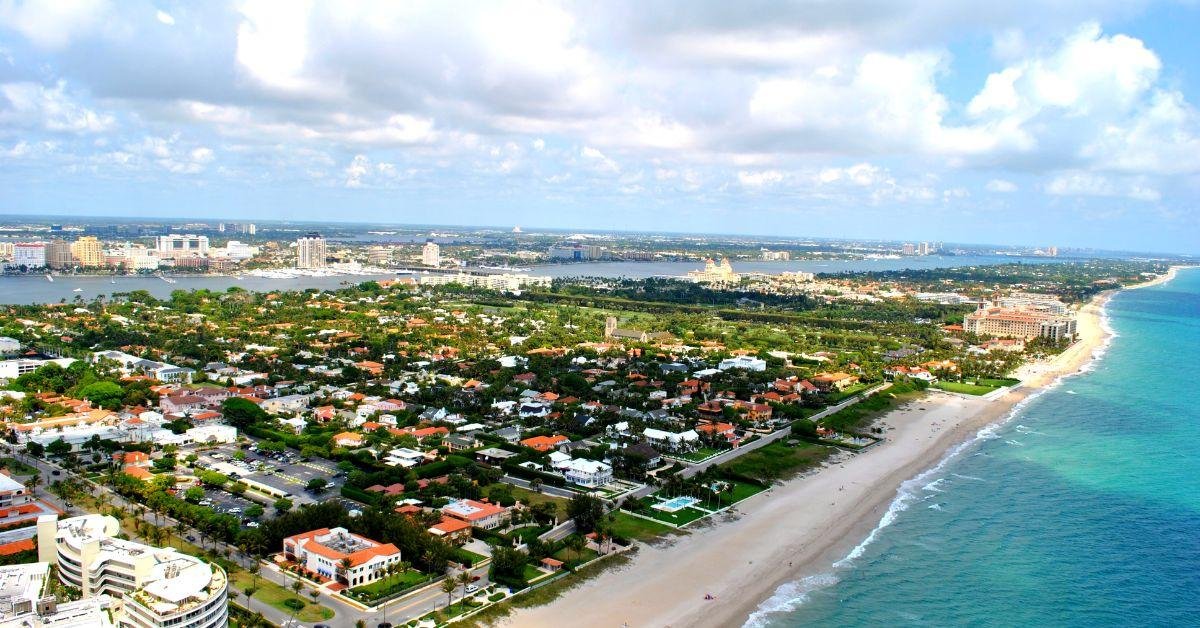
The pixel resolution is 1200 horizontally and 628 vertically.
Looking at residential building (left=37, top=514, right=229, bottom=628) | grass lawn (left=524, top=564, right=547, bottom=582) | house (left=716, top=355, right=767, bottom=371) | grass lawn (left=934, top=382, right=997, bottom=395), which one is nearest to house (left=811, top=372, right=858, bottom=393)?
house (left=716, top=355, right=767, bottom=371)

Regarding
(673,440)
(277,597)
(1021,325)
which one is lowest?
(277,597)

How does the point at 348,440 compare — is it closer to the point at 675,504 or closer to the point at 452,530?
the point at 452,530

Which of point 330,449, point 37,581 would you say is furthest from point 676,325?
point 37,581

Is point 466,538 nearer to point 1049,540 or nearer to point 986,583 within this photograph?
point 986,583

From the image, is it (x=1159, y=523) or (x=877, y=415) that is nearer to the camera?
(x=1159, y=523)

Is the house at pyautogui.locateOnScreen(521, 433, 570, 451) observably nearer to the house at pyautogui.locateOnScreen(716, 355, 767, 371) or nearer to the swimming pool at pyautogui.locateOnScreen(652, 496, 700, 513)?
the swimming pool at pyautogui.locateOnScreen(652, 496, 700, 513)

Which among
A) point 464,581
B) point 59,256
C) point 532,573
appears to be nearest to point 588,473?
point 532,573
